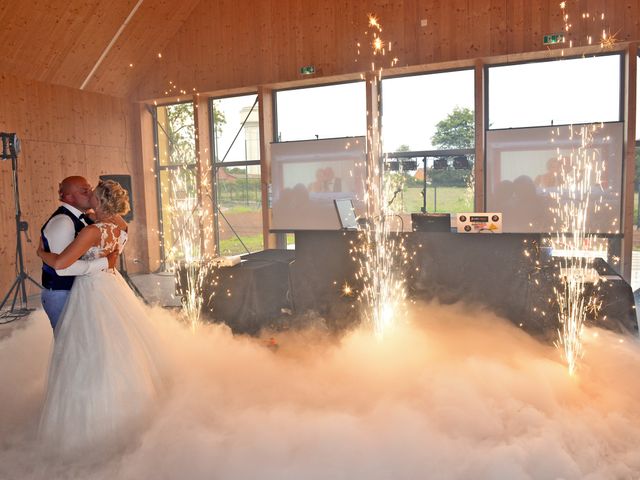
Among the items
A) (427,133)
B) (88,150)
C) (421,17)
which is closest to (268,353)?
(427,133)

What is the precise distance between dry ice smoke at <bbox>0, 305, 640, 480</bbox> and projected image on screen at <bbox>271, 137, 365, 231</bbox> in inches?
142

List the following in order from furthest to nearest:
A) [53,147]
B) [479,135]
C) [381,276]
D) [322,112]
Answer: [322,112]
[53,147]
[479,135]
[381,276]

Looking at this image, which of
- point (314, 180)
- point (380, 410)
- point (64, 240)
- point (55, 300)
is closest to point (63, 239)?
point (64, 240)

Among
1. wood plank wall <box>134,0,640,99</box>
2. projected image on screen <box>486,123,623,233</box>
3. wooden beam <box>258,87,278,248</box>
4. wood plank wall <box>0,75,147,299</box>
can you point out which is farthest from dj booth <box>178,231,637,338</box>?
wood plank wall <box>0,75,147,299</box>

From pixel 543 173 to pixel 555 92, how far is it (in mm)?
1038

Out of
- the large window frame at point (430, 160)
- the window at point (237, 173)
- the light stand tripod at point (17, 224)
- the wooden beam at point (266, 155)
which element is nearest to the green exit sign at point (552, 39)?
the large window frame at point (430, 160)

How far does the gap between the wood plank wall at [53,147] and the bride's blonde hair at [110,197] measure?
5242 millimetres

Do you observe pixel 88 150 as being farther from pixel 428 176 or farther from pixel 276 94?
pixel 428 176

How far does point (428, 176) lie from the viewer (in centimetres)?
719

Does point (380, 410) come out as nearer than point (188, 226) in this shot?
Yes

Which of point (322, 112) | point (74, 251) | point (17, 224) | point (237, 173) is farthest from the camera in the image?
point (237, 173)

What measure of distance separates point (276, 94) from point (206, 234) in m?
2.56

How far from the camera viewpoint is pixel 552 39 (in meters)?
6.12

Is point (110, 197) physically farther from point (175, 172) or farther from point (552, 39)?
point (175, 172)
